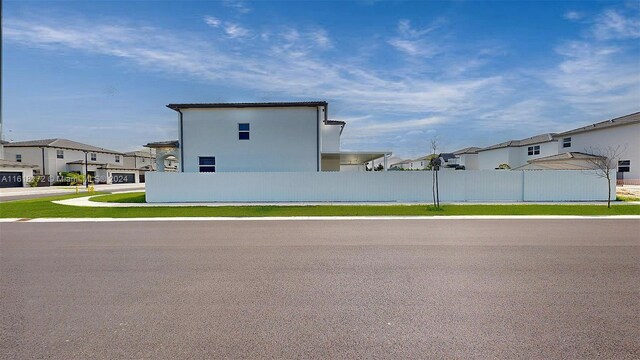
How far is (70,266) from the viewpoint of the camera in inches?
249

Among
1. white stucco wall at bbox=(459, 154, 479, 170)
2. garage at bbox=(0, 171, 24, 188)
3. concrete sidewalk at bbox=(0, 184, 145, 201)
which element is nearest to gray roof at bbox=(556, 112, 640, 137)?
white stucco wall at bbox=(459, 154, 479, 170)

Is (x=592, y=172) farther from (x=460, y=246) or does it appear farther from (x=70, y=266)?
(x=70, y=266)

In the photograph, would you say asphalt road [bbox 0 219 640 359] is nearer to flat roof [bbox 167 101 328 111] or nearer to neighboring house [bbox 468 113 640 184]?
flat roof [bbox 167 101 328 111]

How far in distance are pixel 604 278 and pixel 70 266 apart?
376 inches

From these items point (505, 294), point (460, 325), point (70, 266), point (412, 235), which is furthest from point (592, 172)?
→ point (70, 266)

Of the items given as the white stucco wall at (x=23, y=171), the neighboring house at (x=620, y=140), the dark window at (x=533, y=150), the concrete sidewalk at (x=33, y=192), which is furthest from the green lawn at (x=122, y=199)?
→ the dark window at (x=533, y=150)

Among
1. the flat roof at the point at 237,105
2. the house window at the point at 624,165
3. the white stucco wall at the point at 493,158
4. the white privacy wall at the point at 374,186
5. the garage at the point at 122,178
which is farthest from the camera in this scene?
the garage at the point at 122,178

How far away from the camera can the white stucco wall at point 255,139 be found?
70.5ft

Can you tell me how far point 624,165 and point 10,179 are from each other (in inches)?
2711

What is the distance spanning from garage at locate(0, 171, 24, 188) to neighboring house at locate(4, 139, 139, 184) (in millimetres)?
3713

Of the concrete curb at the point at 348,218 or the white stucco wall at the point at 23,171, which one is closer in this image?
the concrete curb at the point at 348,218

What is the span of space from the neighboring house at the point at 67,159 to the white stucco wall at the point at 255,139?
37.1 meters

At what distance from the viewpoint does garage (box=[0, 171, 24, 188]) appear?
39.6 meters

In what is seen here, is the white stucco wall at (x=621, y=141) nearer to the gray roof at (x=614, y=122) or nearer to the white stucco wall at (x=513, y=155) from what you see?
the gray roof at (x=614, y=122)
